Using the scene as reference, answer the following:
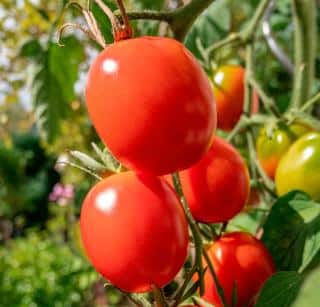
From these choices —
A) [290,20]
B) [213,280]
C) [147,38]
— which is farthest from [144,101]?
[290,20]

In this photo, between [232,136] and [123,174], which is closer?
[123,174]

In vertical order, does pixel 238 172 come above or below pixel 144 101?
below

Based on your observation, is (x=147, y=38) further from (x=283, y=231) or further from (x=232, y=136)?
(x=232, y=136)

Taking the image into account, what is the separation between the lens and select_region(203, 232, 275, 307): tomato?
52 cm

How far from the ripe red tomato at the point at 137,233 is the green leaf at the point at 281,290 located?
0.06m

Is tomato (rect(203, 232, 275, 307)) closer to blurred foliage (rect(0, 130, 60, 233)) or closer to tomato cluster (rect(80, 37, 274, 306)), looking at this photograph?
tomato cluster (rect(80, 37, 274, 306))

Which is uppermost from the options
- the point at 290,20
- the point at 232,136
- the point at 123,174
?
the point at 123,174

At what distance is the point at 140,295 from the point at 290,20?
4.69 feet

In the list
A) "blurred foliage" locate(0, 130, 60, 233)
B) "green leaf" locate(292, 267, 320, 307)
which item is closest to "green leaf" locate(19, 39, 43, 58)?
"green leaf" locate(292, 267, 320, 307)

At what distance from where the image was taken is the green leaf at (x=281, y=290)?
1.42 ft

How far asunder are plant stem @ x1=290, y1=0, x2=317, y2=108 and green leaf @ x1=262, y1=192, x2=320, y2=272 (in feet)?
0.83

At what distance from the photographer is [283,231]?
1.94 feet

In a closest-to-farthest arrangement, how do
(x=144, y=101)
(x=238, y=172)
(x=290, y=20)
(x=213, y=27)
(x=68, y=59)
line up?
(x=144, y=101), (x=238, y=172), (x=68, y=59), (x=213, y=27), (x=290, y=20)

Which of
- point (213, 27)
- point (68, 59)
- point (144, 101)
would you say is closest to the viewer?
point (144, 101)
